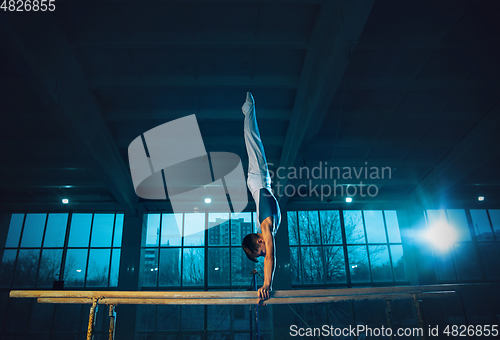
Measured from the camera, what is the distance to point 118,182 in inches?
348

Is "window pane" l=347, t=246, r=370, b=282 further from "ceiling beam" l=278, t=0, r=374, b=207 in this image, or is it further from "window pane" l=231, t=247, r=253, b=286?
"ceiling beam" l=278, t=0, r=374, b=207

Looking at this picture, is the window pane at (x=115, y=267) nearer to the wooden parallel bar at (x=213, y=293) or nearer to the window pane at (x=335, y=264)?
the window pane at (x=335, y=264)

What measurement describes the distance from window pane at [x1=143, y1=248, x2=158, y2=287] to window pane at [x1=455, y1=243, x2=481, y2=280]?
1166 centimetres

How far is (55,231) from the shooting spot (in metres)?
11.4

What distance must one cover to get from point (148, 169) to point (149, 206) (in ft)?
8.62

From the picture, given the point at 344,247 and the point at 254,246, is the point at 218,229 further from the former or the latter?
the point at 254,246

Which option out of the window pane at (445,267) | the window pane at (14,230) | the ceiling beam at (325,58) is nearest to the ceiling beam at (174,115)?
the ceiling beam at (325,58)

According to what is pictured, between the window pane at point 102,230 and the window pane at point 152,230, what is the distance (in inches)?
54.3

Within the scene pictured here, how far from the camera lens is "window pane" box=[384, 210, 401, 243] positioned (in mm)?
11828

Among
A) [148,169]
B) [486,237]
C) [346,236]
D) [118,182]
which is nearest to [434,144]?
[346,236]

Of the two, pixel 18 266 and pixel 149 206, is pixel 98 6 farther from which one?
pixel 18 266

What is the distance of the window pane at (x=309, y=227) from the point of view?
11680 millimetres

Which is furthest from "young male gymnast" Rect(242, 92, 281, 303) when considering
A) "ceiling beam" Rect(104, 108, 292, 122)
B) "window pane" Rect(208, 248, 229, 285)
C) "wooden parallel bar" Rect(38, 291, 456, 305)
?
"window pane" Rect(208, 248, 229, 285)

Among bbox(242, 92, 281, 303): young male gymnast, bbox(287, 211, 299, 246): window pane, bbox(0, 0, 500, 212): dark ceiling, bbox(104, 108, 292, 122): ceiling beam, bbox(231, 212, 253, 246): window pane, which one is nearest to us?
bbox(242, 92, 281, 303): young male gymnast
